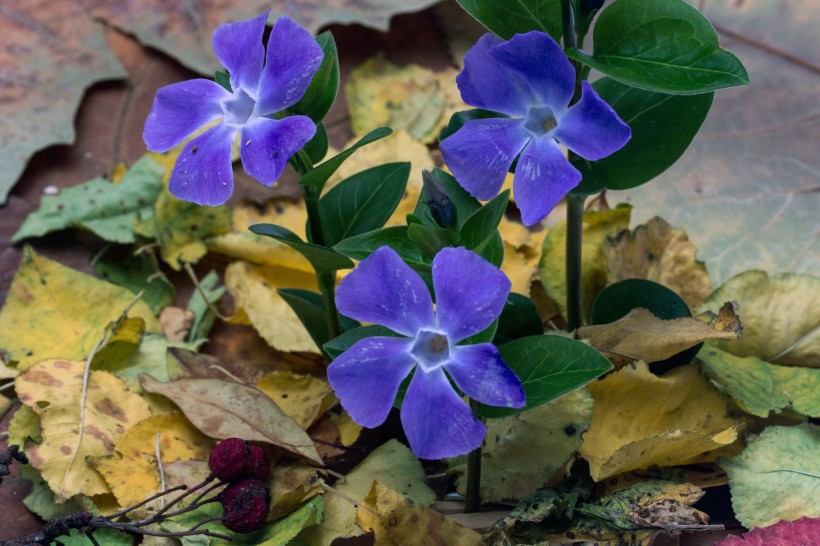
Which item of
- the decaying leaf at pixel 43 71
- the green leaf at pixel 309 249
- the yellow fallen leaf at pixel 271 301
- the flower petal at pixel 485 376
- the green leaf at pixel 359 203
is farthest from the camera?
the decaying leaf at pixel 43 71

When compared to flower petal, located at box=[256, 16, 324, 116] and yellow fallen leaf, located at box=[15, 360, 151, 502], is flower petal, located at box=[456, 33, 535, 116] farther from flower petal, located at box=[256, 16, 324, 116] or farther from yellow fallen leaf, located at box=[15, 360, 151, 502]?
yellow fallen leaf, located at box=[15, 360, 151, 502]

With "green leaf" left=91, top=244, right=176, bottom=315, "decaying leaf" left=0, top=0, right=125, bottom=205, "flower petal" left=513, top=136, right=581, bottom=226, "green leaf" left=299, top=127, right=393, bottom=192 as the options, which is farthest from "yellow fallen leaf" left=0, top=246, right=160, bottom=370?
"flower petal" left=513, top=136, right=581, bottom=226

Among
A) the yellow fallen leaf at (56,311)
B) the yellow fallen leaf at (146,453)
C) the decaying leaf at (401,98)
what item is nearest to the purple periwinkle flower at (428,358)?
the yellow fallen leaf at (146,453)

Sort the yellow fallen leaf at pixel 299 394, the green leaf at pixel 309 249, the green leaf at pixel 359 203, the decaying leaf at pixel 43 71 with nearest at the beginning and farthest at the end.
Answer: the green leaf at pixel 309 249 < the green leaf at pixel 359 203 < the yellow fallen leaf at pixel 299 394 < the decaying leaf at pixel 43 71

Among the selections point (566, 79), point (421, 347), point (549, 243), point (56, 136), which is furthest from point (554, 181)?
point (56, 136)

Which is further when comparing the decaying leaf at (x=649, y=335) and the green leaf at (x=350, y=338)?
the decaying leaf at (x=649, y=335)

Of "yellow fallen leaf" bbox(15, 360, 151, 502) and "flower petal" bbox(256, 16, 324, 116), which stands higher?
"flower petal" bbox(256, 16, 324, 116)

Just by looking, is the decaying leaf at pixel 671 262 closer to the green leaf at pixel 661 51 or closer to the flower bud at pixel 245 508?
the green leaf at pixel 661 51

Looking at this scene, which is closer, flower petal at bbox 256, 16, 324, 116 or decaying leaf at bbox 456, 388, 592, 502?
flower petal at bbox 256, 16, 324, 116

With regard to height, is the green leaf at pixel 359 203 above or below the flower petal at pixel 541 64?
below
